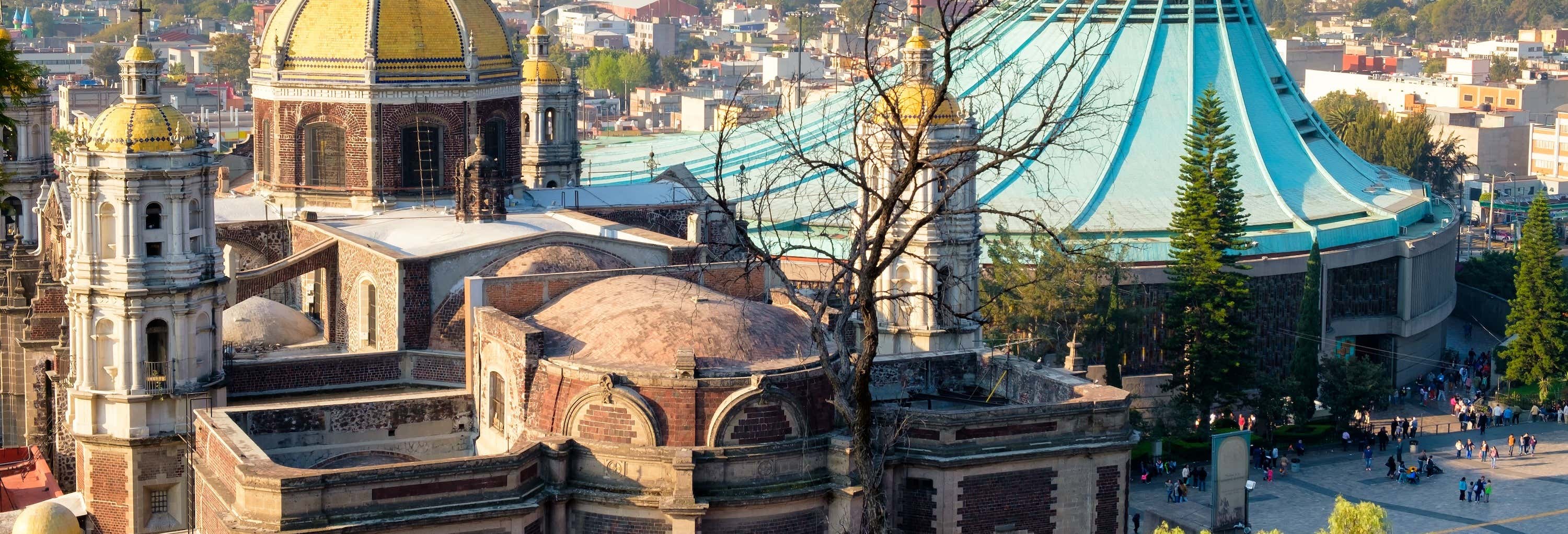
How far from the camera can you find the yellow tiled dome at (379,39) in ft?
168

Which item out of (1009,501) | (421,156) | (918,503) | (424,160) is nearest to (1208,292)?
(424,160)

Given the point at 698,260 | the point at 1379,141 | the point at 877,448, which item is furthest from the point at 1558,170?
the point at 877,448

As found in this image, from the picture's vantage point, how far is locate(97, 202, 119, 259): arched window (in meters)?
42.4

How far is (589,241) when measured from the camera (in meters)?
46.1

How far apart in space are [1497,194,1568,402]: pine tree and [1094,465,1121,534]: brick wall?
1261 inches

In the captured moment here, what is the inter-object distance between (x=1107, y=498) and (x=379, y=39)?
20264 millimetres

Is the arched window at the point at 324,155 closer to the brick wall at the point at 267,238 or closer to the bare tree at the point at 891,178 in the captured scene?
the brick wall at the point at 267,238

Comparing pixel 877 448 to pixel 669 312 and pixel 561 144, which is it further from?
pixel 561 144

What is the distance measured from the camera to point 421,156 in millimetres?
52344

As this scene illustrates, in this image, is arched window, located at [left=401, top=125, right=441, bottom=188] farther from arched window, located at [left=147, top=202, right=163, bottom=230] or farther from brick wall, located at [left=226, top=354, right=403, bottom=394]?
arched window, located at [left=147, top=202, right=163, bottom=230]

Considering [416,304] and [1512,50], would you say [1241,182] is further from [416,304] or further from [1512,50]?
[1512,50]

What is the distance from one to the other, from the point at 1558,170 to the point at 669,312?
9131cm

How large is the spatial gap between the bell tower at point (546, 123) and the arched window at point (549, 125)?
1 centimetres

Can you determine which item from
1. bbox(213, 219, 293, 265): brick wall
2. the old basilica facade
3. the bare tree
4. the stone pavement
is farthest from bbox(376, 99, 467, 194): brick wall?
the stone pavement
